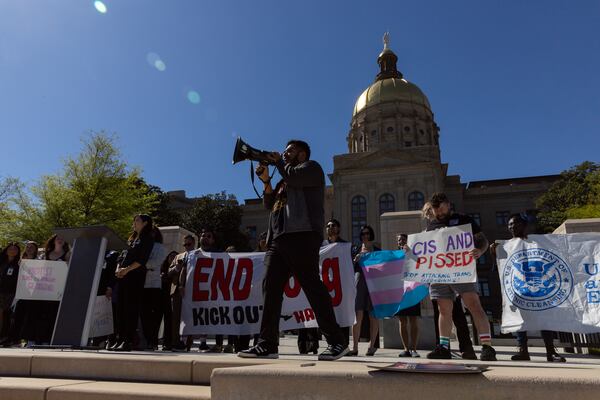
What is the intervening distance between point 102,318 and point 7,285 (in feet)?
7.66

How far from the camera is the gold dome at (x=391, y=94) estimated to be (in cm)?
7256

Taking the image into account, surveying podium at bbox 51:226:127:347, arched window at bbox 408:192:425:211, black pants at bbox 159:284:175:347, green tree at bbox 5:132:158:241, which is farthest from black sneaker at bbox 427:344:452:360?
arched window at bbox 408:192:425:211

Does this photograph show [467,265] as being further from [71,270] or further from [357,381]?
[71,270]

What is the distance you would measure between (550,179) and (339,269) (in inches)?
2544

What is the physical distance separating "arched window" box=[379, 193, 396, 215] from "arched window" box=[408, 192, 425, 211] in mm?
1925

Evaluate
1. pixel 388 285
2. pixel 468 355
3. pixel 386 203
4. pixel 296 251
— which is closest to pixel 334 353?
pixel 296 251

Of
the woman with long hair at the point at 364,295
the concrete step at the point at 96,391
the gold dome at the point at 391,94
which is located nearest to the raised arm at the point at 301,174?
the concrete step at the point at 96,391

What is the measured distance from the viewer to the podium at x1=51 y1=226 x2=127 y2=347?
5.11 meters

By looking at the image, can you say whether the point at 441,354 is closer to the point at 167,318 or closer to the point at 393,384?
the point at 393,384

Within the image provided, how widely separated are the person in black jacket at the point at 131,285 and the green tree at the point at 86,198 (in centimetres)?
1829

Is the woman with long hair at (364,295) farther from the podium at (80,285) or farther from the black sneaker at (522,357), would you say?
the podium at (80,285)

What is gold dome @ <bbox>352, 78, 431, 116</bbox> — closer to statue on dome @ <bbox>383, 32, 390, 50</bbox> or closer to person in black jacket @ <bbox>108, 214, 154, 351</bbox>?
statue on dome @ <bbox>383, 32, 390, 50</bbox>

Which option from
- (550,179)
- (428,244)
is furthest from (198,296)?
(550,179)

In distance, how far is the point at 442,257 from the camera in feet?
17.6
